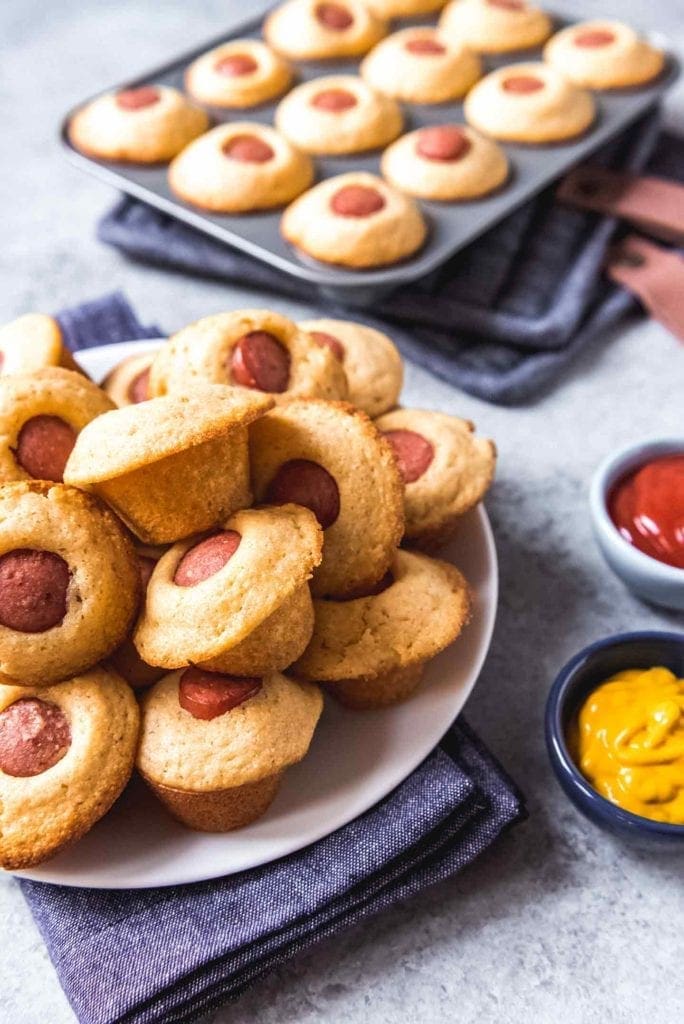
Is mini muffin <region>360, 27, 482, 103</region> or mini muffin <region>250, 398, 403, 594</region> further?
mini muffin <region>360, 27, 482, 103</region>

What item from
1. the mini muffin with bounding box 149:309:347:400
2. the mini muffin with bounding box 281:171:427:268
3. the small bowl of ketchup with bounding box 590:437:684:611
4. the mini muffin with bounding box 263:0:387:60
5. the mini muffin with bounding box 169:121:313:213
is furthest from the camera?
the mini muffin with bounding box 263:0:387:60

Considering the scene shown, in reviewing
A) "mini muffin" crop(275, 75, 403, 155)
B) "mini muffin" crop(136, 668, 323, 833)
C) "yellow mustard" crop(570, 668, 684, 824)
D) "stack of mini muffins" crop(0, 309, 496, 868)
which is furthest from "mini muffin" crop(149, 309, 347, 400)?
"mini muffin" crop(275, 75, 403, 155)

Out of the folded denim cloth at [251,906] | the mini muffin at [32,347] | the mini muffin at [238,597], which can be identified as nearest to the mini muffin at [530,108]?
the mini muffin at [32,347]

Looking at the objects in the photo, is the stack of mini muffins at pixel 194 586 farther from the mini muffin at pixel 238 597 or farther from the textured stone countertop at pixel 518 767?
the textured stone countertop at pixel 518 767

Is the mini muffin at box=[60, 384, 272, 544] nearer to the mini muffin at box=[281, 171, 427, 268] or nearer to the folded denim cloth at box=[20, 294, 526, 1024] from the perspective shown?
the folded denim cloth at box=[20, 294, 526, 1024]

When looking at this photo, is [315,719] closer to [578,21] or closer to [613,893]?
[613,893]

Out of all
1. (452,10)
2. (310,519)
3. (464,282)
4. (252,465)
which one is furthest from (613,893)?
(452,10)
